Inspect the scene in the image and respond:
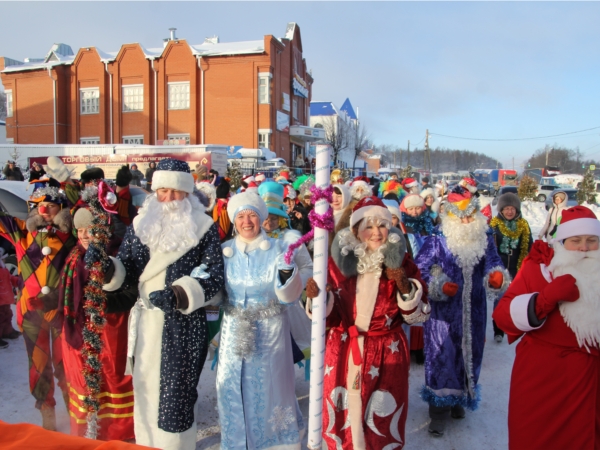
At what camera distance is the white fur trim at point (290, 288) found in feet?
9.02

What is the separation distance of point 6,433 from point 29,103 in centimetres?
3752

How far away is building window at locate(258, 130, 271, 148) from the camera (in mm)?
28953

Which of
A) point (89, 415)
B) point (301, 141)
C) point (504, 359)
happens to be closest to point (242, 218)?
point (89, 415)

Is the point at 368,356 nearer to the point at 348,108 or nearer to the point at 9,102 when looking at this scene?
the point at 9,102

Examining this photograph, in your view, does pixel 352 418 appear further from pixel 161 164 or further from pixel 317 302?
pixel 161 164

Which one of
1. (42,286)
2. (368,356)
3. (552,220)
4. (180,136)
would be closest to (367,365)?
(368,356)

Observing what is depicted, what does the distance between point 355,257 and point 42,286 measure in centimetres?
245

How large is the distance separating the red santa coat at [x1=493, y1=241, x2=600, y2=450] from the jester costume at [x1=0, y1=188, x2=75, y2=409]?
3201 millimetres

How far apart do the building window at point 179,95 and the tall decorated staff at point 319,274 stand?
1167 inches

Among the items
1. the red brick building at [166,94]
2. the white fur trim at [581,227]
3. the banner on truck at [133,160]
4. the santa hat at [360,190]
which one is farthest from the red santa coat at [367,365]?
the red brick building at [166,94]

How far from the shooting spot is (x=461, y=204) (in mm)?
3936

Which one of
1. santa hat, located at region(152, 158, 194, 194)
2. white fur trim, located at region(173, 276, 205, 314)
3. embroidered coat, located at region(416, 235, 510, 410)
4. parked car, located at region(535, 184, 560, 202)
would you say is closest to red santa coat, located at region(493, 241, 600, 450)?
embroidered coat, located at region(416, 235, 510, 410)

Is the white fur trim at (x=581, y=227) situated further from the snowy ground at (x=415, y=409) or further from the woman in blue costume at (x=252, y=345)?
the snowy ground at (x=415, y=409)

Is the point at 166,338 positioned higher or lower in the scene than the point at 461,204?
lower
